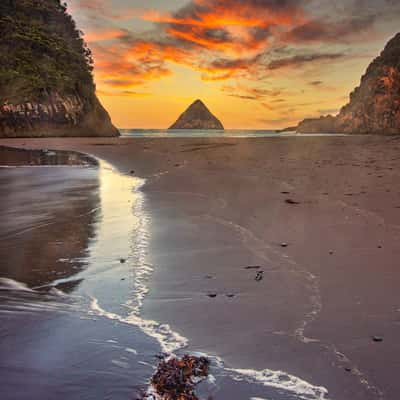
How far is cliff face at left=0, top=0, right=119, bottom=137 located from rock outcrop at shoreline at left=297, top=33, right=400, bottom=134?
72667 millimetres

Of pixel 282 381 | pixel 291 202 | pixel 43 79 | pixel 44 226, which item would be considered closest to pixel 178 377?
pixel 282 381

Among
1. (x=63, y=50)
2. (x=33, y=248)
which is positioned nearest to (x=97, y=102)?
(x=63, y=50)

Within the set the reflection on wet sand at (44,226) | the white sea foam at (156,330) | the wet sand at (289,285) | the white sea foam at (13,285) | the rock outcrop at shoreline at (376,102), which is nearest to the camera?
the wet sand at (289,285)

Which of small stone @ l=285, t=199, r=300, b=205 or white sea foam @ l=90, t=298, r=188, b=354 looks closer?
white sea foam @ l=90, t=298, r=188, b=354

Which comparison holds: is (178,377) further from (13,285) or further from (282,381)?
(13,285)

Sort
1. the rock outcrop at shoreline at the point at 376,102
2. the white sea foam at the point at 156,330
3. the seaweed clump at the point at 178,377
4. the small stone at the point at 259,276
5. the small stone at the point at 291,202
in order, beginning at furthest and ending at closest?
the rock outcrop at shoreline at the point at 376,102 → the small stone at the point at 291,202 → the small stone at the point at 259,276 → the white sea foam at the point at 156,330 → the seaweed clump at the point at 178,377

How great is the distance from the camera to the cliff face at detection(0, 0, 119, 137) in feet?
189

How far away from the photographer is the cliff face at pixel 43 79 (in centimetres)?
5756

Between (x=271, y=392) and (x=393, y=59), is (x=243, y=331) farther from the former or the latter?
(x=393, y=59)

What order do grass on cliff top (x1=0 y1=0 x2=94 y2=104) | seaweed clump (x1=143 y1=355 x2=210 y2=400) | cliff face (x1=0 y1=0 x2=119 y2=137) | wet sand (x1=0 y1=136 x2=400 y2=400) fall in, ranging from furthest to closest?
grass on cliff top (x1=0 y1=0 x2=94 y2=104)
cliff face (x1=0 y1=0 x2=119 y2=137)
wet sand (x1=0 y1=136 x2=400 y2=400)
seaweed clump (x1=143 y1=355 x2=210 y2=400)

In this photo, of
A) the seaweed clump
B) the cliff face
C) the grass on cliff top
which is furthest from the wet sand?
the grass on cliff top

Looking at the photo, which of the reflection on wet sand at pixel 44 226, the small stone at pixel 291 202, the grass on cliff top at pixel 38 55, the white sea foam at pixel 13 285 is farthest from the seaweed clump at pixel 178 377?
the grass on cliff top at pixel 38 55

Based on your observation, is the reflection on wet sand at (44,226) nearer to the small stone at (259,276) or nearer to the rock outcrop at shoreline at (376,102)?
the small stone at (259,276)

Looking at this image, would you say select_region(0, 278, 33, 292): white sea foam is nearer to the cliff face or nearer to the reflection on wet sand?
the reflection on wet sand
